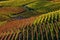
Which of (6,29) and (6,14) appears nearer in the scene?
Answer: (6,29)

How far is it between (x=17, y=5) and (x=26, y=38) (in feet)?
2.81

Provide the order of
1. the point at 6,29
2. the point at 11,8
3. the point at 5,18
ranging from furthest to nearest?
the point at 11,8 → the point at 5,18 → the point at 6,29

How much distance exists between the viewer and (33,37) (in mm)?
1546

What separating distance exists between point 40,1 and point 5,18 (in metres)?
0.54

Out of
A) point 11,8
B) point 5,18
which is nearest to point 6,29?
point 5,18

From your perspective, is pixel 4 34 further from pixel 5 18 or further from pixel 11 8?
pixel 11 8

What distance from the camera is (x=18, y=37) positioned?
61.7 inches

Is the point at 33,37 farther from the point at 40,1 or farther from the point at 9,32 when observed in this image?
the point at 40,1

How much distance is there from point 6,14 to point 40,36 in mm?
682

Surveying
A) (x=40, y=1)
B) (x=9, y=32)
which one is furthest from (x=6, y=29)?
(x=40, y=1)

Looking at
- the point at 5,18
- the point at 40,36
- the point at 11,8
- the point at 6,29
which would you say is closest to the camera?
the point at 40,36

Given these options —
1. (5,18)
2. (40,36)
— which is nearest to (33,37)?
(40,36)

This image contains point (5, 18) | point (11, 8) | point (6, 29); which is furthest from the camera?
point (11, 8)

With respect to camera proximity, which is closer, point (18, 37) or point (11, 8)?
point (18, 37)
